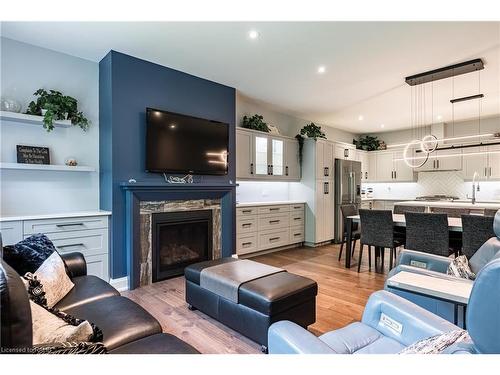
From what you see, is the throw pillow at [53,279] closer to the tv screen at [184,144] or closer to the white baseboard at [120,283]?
the white baseboard at [120,283]

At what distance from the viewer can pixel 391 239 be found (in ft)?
11.5

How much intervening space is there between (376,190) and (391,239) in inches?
197

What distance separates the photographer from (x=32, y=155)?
297 centimetres

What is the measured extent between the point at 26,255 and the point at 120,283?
148 centimetres

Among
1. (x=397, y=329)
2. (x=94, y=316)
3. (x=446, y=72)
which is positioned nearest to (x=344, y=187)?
(x=446, y=72)

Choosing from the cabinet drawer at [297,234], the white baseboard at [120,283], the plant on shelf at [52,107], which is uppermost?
the plant on shelf at [52,107]

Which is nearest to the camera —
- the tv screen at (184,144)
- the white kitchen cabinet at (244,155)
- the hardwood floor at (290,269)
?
the hardwood floor at (290,269)

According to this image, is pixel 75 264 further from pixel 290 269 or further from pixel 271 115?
pixel 271 115

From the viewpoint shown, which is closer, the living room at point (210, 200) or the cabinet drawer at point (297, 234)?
the living room at point (210, 200)

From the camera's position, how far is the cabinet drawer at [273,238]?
4.86 meters

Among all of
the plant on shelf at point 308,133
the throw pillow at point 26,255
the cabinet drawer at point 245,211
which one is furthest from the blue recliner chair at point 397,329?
the plant on shelf at point 308,133

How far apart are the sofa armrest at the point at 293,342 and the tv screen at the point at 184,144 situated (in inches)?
108
